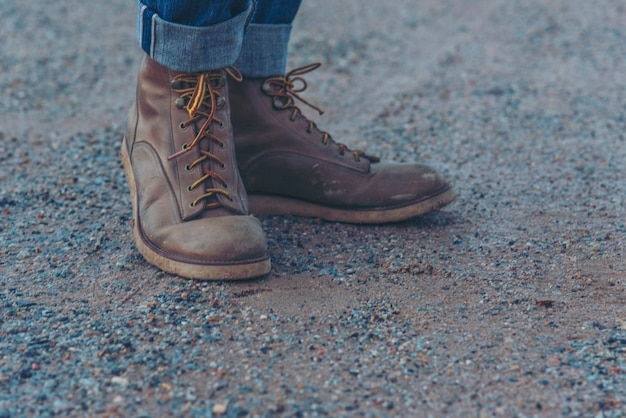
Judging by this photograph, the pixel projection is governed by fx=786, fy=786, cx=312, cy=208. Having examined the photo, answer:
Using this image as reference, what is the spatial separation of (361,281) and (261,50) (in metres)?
0.71


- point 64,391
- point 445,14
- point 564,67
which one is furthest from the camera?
point 445,14

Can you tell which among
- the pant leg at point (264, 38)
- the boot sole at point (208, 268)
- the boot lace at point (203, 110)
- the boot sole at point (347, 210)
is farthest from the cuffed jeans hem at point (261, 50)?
the boot sole at point (208, 268)

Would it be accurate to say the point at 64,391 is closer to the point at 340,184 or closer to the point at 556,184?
the point at 340,184

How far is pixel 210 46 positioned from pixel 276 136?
0.41 m

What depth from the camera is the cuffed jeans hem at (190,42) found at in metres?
1.89

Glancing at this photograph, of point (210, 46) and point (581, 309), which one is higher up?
point (210, 46)

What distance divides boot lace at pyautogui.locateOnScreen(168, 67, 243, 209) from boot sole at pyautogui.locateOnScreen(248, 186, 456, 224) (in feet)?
1.18

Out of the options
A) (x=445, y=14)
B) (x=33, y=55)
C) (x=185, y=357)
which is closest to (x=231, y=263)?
(x=185, y=357)

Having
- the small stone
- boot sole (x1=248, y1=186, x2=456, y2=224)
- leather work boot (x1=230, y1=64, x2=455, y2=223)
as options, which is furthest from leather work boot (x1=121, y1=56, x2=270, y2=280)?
the small stone

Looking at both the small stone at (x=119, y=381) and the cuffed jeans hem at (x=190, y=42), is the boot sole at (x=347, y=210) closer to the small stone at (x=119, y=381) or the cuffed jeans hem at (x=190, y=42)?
the cuffed jeans hem at (x=190, y=42)

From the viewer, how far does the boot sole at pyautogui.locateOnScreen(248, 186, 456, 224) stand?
2307 mm

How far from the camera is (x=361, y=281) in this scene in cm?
201

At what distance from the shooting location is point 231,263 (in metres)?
1.88

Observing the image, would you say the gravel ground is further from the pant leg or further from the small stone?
the pant leg
